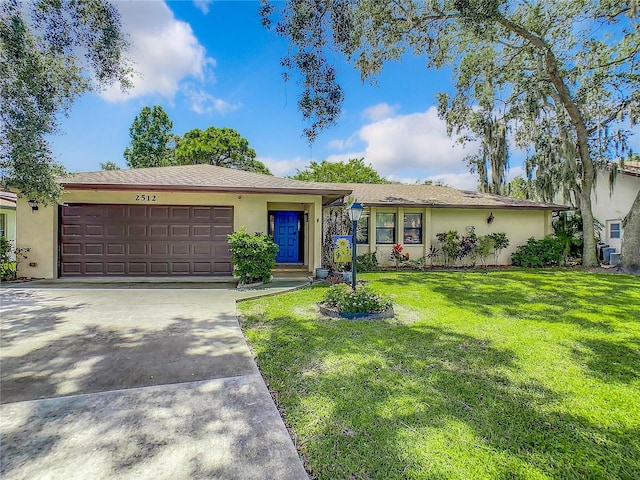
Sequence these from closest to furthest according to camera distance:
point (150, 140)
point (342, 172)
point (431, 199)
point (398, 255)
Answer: point (398, 255) < point (431, 199) < point (150, 140) < point (342, 172)

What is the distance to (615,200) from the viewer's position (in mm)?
14391

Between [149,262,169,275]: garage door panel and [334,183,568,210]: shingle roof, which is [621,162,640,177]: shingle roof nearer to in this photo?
[334,183,568,210]: shingle roof

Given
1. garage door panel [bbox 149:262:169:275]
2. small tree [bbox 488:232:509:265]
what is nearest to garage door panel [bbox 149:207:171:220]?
garage door panel [bbox 149:262:169:275]

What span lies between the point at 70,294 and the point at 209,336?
4.71 metres

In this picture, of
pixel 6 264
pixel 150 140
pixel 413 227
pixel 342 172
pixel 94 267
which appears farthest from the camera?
pixel 342 172

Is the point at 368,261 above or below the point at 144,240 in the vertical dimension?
below

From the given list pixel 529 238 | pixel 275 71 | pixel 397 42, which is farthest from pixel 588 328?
pixel 529 238

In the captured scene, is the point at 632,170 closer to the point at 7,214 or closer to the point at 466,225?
the point at 466,225

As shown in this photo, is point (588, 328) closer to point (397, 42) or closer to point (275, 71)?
point (275, 71)

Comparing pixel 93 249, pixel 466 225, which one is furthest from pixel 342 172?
pixel 93 249

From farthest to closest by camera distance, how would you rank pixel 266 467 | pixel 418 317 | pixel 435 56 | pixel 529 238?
1. pixel 529 238
2. pixel 435 56
3. pixel 418 317
4. pixel 266 467

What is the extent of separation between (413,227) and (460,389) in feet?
34.0

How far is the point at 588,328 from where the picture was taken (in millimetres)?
4891

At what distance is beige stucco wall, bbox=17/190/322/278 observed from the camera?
8.90 m
